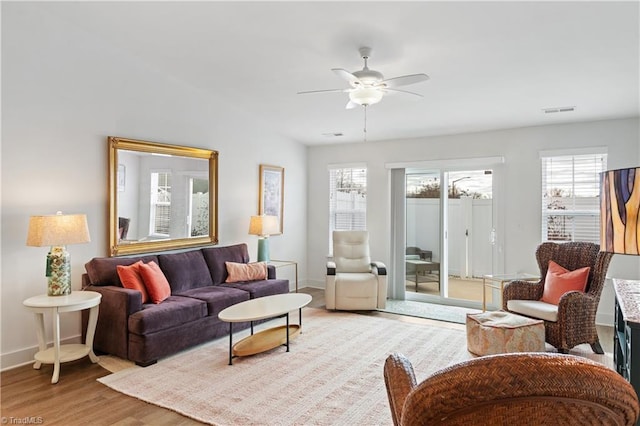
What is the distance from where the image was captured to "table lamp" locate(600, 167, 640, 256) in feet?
4.84

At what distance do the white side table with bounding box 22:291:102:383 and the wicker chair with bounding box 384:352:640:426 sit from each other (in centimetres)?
323

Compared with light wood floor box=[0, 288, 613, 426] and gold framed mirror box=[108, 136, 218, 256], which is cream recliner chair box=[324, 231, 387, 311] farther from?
light wood floor box=[0, 288, 613, 426]

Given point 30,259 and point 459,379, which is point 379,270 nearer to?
point 30,259

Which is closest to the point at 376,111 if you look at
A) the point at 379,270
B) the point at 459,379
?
the point at 379,270

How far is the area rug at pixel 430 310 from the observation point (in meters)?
5.20

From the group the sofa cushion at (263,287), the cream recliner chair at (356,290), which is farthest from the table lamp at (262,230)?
the cream recliner chair at (356,290)

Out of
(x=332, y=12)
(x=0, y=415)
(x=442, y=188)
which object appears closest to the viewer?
(x=0, y=415)

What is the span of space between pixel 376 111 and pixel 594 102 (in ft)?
7.79

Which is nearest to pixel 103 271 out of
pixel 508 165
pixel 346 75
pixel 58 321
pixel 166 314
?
pixel 58 321

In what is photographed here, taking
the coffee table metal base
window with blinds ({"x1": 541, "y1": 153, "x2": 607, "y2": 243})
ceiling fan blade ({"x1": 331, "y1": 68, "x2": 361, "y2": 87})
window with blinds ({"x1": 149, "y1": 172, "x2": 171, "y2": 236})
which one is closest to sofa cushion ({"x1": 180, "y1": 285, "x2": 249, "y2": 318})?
the coffee table metal base

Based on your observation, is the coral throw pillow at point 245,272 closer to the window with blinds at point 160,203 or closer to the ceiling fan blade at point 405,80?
the window with blinds at point 160,203

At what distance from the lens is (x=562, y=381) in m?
1.04

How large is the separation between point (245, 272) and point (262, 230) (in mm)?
769

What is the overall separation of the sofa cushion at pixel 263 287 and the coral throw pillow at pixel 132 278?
1076 mm
